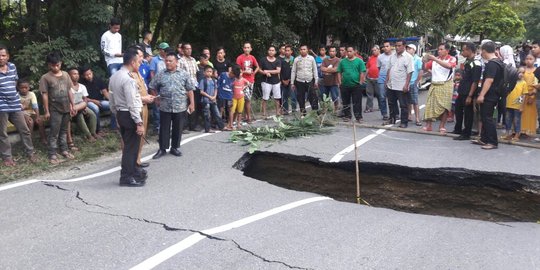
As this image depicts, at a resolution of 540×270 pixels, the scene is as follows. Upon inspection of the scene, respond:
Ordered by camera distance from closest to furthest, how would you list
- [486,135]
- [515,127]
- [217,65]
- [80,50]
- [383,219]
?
1. [383,219]
2. [486,135]
3. [515,127]
4. [80,50]
5. [217,65]

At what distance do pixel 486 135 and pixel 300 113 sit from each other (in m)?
3.86

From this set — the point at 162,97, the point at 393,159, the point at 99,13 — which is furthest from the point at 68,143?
the point at 393,159

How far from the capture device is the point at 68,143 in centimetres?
798

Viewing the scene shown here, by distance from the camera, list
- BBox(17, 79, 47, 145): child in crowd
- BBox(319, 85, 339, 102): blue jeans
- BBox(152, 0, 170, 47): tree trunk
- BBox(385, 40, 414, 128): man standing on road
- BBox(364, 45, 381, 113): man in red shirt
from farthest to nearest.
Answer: BBox(152, 0, 170, 47): tree trunk
BBox(364, 45, 381, 113): man in red shirt
BBox(319, 85, 339, 102): blue jeans
BBox(385, 40, 414, 128): man standing on road
BBox(17, 79, 47, 145): child in crowd

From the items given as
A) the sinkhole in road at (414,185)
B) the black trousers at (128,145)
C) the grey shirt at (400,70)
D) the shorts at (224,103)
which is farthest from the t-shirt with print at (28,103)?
the grey shirt at (400,70)

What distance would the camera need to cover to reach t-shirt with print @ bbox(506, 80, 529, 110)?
841cm

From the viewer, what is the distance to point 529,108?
27.8ft

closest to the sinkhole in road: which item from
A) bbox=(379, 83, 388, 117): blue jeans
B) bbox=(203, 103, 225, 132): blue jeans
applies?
bbox=(203, 103, 225, 132): blue jeans

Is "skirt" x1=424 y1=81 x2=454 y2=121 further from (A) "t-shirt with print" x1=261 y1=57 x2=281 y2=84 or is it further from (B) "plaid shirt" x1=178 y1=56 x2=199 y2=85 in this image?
(B) "plaid shirt" x1=178 y1=56 x2=199 y2=85

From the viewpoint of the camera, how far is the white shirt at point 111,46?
8.97 meters

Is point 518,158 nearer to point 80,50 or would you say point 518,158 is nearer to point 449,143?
point 449,143

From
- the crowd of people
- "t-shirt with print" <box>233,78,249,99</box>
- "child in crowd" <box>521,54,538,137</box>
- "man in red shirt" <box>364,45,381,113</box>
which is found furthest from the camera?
"man in red shirt" <box>364,45,381,113</box>

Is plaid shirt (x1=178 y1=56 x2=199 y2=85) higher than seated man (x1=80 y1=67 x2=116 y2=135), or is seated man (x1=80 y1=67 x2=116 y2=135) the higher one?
plaid shirt (x1=178 y1=56 x2=199 y2=85)

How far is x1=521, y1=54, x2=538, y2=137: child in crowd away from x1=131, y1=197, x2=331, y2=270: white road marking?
17.0 ft
